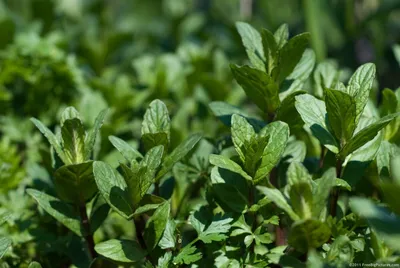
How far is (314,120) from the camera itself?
1.12 meters

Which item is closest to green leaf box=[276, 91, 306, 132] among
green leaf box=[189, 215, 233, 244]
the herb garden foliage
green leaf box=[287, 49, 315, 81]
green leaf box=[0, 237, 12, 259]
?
the herb garden foliage

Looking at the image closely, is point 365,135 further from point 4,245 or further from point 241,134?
point 4,245

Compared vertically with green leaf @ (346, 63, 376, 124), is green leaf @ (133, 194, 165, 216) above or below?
below

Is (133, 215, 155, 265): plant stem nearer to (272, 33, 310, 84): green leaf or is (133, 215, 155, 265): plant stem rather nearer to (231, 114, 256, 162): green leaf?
(231, 114, 256, 162): green leaf

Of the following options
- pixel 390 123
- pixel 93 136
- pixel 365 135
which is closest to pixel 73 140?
pixel 93 136

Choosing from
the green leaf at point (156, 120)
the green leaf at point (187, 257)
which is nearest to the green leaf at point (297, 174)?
the green leaf at point (187, 257)

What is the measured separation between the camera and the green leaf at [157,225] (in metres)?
1.08

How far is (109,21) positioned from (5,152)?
1.19 metres

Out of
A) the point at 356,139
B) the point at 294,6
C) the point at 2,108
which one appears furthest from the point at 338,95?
the point at 294,6

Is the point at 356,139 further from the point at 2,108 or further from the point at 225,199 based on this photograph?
the point at 2,108

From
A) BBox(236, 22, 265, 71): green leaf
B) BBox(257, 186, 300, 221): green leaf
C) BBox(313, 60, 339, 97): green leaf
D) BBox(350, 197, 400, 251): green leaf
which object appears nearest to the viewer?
BBox(350, 197, 400, 251): green leaf

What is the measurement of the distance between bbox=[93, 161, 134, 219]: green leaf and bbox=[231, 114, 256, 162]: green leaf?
0.20 meters

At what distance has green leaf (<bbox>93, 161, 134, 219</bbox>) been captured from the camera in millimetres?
1080

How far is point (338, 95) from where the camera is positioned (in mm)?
1043
